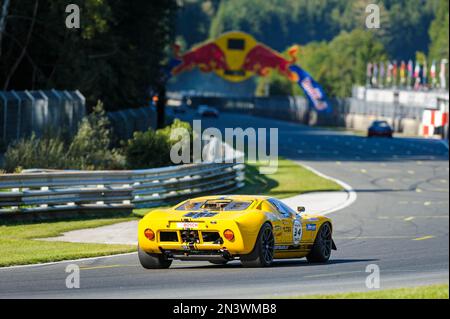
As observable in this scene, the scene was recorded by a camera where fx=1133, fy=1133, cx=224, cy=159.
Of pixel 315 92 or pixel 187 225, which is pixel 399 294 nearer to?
pixel 187 225

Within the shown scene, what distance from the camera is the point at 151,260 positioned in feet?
53.8

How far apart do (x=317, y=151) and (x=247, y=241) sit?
46231mm

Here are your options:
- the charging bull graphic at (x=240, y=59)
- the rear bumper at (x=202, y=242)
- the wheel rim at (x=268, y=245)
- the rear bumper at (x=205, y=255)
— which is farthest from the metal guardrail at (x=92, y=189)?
the charging bull graphic at (x=240, y=59)

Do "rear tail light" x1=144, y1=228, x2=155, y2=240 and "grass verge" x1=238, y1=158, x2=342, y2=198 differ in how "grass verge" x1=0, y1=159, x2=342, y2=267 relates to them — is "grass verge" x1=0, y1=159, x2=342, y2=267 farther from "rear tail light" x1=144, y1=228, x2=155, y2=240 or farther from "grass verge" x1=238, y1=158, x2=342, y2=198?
"rear tail light" x1=144, y1=228, x2=155, y2=240

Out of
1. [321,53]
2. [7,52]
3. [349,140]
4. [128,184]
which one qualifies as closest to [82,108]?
[7,52]

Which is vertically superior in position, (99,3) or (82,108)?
(99,3)

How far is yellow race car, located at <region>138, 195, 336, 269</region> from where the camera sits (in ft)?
52.1

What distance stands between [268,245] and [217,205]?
3.27ft

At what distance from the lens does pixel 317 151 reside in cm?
6184

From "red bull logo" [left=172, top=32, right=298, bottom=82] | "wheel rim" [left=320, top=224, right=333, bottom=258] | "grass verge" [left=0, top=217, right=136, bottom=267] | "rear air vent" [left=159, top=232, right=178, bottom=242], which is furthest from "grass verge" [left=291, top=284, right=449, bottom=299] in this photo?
"red bull logo" [left=172, top=32, right=298, bottom=82]

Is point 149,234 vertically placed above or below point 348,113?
above

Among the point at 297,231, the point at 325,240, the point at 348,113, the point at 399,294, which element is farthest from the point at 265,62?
the point at 399,294
